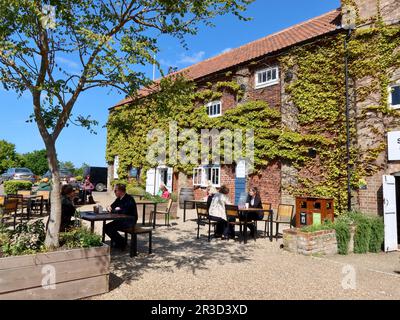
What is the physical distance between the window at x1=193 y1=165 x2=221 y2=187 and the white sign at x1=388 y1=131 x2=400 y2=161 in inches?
300

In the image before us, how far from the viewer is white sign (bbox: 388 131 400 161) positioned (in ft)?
31.0

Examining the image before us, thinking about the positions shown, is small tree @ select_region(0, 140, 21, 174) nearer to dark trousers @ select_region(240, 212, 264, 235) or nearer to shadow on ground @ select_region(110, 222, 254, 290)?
shadow on ground @ select_region(110, 222, 254, 290)

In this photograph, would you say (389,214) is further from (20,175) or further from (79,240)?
(20,175)

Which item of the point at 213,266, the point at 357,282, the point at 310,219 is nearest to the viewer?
the point at 357,282

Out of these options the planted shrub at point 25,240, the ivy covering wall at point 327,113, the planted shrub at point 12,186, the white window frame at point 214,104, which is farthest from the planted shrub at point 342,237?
the planted shrub at point 12,186

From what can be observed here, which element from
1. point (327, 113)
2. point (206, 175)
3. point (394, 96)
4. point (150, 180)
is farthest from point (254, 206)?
point (150, 180)

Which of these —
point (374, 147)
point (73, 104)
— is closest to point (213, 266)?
point (73, 104)

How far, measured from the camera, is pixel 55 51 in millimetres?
Result: 4828

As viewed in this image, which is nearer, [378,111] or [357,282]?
[357,282]

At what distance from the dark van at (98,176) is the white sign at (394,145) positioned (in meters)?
23.7

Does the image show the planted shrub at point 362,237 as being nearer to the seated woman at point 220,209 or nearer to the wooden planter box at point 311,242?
the wooden planter box at point 311,242

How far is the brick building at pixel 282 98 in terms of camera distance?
992 cm
